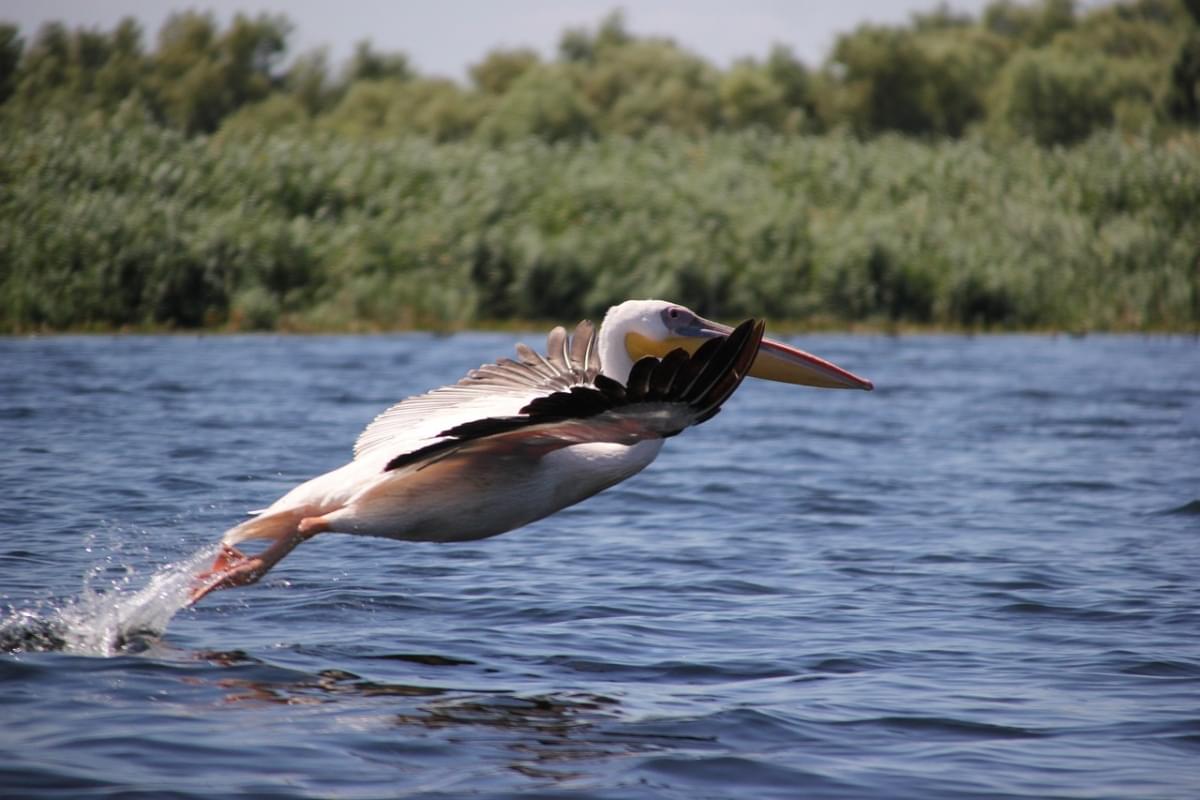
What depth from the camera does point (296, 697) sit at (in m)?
5.38

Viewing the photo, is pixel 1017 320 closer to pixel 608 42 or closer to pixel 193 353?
pixel 193 353

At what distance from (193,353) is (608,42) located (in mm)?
48749

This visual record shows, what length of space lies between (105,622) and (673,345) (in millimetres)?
2340

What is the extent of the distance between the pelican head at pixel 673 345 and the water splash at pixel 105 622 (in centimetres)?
179

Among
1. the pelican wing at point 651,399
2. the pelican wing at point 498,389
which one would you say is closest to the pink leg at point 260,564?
the pelican wing at point 498,389

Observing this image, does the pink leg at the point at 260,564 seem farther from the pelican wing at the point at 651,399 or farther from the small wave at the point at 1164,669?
the small wave at the point at 1164,669

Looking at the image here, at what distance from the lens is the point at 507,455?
5.61 m

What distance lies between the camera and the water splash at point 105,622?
19.2 feet

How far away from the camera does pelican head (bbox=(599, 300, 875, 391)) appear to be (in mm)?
5719

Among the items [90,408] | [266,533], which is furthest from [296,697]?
[90,408]

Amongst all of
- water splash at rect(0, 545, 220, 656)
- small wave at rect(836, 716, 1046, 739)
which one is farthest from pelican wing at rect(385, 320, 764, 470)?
water splash at rect(0, 545, 220, 656)

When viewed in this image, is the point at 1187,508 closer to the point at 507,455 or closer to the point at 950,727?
the point at 950,727

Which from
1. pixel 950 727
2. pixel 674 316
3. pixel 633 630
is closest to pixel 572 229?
pixel 633 630

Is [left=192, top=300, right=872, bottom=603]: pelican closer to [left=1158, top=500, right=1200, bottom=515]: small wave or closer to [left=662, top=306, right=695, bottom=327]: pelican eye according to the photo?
[left=662, top=306, right=695, bottom=327]: pelican eye
